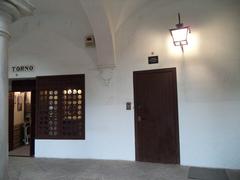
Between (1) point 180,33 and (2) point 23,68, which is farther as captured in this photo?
(2) point 23,68

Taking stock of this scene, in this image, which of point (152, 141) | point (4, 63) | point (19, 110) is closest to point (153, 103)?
point (152, 141)

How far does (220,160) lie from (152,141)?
4.23 feet

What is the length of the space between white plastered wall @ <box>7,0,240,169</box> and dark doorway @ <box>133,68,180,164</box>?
0.13 m

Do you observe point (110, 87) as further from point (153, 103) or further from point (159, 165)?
point (159, 165)

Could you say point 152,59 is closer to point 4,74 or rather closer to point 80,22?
point 80,22

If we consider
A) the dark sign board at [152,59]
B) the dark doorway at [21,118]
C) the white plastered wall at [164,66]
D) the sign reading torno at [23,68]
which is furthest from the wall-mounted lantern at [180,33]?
the dark doorway at [21,118]

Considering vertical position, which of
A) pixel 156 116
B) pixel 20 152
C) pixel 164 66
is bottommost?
pixel 20 152

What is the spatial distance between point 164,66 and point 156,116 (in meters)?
→ 1.03

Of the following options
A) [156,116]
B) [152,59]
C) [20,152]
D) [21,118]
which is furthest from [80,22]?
[21,118]

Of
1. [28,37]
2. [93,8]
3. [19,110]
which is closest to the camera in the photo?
[93,8]

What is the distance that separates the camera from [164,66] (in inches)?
180

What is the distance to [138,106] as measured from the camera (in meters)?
4.73

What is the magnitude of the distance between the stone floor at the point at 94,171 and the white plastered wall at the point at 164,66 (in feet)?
1.11

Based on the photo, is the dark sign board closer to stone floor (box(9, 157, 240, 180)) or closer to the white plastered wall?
the white plastered wall
